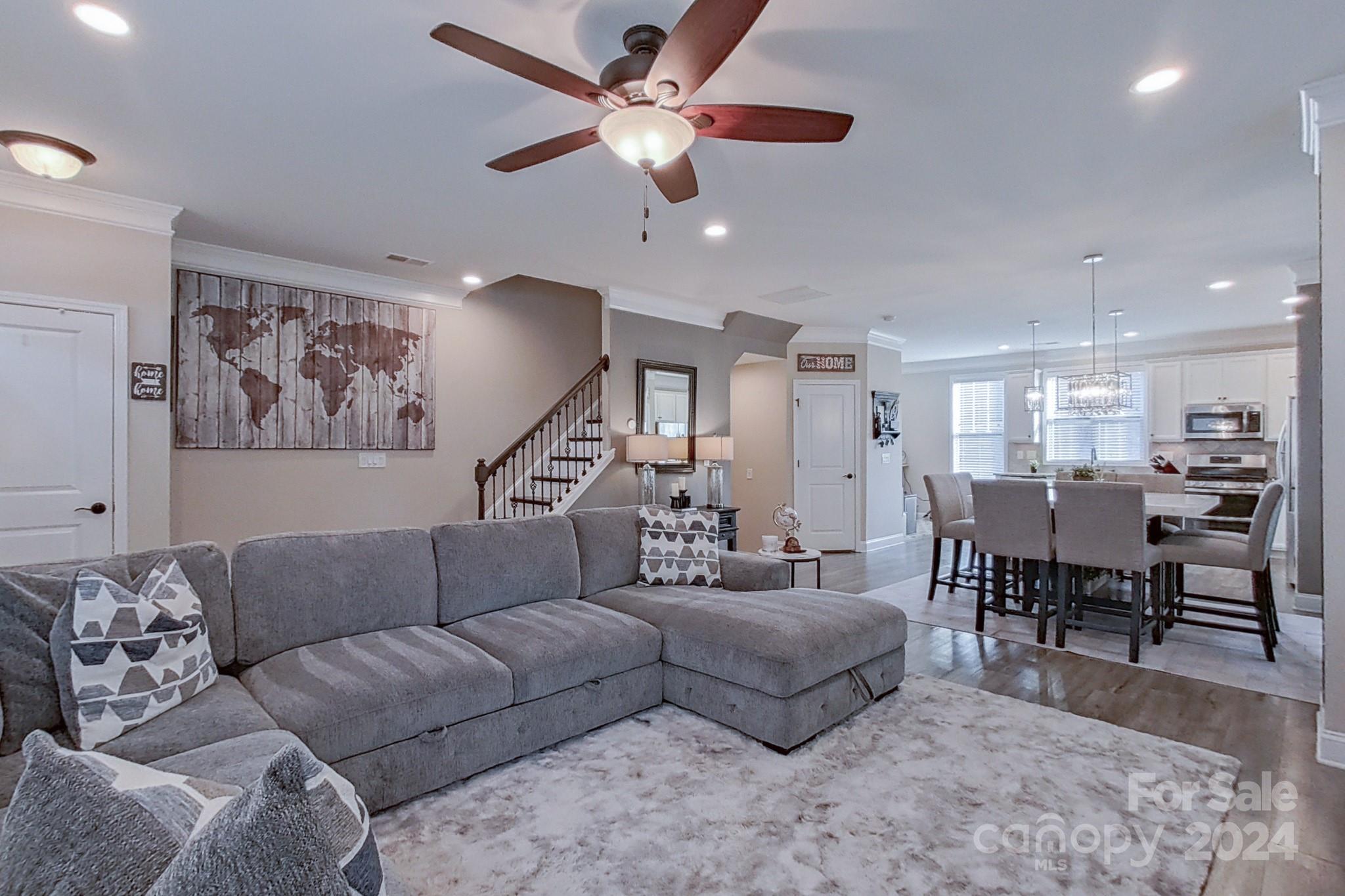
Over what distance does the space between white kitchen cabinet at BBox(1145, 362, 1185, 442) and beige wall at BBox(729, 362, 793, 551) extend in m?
4.71

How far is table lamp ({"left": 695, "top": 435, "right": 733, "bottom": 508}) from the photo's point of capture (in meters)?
5.77

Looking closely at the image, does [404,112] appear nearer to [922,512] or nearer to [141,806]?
[141,806]

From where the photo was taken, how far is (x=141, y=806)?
0.66m

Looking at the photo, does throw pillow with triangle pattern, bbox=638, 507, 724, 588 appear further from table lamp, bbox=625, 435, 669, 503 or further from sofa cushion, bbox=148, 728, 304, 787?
sofa cushion, bbox=148, 728, 304, 787

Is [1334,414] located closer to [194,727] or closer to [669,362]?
[194,727]

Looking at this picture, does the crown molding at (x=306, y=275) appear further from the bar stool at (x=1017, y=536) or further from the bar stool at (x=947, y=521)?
the bar stool at (x=1017, y=536)

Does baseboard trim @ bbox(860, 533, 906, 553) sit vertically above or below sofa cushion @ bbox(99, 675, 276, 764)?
below

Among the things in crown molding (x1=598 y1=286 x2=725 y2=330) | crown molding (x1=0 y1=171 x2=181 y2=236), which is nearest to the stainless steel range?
crown molding (x1=598 y1=286 x2=725 y2=330)

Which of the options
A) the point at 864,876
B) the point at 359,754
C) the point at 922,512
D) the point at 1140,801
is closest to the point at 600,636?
the point at 359,754

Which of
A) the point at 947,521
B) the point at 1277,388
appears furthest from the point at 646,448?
the point at 1277,388

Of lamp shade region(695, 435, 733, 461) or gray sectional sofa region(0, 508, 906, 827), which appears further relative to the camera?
lamp shade region(695, 435, 733, 461)

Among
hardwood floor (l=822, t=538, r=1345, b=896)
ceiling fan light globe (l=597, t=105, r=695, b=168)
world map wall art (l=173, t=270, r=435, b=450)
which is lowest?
hardwood floor (l=822, t=538, r=1345, b=896)

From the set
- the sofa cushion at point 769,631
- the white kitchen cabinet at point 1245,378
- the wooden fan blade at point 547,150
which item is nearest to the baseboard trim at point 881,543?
the white kitchen cabinet at point 1245,378

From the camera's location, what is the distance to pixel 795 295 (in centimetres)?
581
